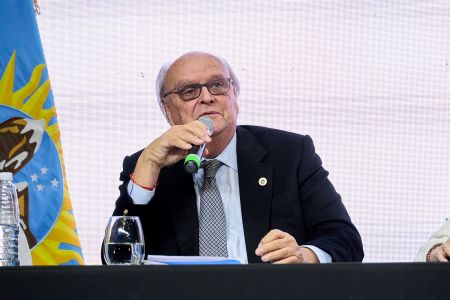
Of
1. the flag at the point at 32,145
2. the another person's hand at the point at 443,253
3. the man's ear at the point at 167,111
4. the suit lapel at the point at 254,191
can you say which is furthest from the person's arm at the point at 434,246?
the flag at the point at 32,145

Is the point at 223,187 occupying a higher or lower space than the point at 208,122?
lower

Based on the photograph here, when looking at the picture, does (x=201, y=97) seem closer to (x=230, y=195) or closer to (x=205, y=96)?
(x=205, y=96)

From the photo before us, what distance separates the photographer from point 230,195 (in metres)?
2.56

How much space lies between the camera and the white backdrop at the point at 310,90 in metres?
3.40

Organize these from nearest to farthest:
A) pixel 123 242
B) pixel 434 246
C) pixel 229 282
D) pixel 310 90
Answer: pixel 229 282 → pixel 123 242 → pixel 434 246 → pixel 310 90

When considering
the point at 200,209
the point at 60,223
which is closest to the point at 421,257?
the point at 200,209

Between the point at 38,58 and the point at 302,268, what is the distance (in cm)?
229

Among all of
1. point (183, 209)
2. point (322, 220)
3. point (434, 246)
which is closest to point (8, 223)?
point (183, 209)

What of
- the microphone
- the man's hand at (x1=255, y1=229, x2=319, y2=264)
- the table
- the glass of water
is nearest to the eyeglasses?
Answer: the microphone

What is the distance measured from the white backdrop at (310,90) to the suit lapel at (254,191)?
845 mm

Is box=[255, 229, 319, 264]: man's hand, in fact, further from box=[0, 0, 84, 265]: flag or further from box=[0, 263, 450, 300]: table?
box=[0, 0, 84, 265]: flag

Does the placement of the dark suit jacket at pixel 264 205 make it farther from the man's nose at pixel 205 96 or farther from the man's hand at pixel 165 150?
the man's nose at pixel 205 96

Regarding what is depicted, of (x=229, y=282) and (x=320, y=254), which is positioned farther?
(x=320, y=254)

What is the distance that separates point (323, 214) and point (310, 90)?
3.52 feet
